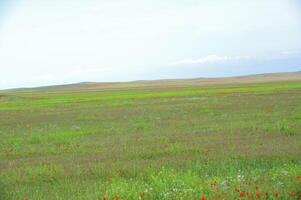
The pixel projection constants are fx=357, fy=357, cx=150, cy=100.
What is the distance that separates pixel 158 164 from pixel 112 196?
3224 mm

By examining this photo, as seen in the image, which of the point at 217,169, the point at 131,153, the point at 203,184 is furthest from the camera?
the point at 131,153

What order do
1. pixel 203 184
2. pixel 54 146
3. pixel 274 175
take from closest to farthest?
pixel 203 184
pixel 274 175
pixel 54 146

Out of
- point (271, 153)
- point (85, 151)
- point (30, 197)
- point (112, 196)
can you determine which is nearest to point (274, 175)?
point (271, 153)

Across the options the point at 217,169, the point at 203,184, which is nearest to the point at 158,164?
the point at 217,169

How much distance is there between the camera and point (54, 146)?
1436 centimetres

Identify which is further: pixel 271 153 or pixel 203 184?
pixel 271 153

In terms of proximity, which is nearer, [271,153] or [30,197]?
[30,197]

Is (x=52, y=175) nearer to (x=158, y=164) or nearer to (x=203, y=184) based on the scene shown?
(x=158, y=164)

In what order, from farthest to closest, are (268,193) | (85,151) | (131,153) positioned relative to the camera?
(85,151)
(131,153)
(268,193)

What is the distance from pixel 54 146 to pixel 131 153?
4223mm

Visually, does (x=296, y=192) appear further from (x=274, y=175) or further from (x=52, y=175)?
(x=52, y=175)

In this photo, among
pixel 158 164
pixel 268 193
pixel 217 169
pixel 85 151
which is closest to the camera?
pixel 268 193

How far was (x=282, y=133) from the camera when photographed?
47.4ft

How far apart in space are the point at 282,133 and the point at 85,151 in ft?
25.8
